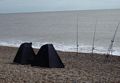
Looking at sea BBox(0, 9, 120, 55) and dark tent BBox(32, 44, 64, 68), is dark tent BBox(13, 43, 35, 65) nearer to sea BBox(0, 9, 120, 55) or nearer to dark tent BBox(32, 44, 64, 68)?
dark tent BBox(32, 44, 64, 68)

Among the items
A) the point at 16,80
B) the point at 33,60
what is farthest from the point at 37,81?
the point at 33,60

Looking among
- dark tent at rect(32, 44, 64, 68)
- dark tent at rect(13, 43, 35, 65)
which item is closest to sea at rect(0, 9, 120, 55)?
dark tent at rect(13, 43, 35, 65)

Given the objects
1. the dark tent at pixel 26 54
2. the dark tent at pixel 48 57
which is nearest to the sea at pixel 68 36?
the dark tent at pixel 26 54

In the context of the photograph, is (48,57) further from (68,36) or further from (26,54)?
(68,36)

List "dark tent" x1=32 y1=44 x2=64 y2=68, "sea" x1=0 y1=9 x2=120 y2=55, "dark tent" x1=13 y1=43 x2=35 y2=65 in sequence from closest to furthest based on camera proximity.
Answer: "dark tent" x1=32 y1=44 x2=64 y2=68, "dark tent" x1=13 y1=43 x2=35 y2=65, "sea" x1=0 y1=9 x2=120 y2=55

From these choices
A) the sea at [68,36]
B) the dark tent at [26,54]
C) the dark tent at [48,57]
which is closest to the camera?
the dark tent at [48,57]

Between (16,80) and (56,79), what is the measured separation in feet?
3.86

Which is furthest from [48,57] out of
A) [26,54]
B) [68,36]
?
[68,36]

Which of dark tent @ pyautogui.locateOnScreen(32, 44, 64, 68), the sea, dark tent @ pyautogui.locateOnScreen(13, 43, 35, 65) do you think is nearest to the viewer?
dark tent @ pyautogui.locateOnScreen(32, 44, 64, 68)

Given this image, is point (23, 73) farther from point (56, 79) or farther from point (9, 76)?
point (56, 79)

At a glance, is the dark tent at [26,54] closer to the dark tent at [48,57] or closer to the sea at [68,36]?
the dark tent at [48,57]

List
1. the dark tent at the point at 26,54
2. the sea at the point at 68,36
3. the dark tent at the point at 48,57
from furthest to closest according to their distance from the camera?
1. the sea at the point at 68,36
2. the dark tent at the point at 26,54
3. the dark tent at the point at 48,57

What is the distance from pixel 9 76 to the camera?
28.0 ft

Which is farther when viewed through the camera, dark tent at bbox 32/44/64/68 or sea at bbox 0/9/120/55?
sea at bbox 0/9/120/55
